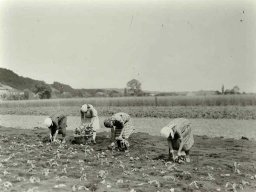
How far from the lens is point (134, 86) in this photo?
31312 mm

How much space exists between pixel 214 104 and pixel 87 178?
1769 centimetres

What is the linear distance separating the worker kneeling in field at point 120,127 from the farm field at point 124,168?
1.04ft

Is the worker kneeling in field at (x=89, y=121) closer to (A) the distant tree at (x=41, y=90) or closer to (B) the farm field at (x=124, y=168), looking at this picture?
(B) the farm field at (x=124, y=168)

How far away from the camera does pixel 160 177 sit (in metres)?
6.97

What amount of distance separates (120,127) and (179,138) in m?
2.19

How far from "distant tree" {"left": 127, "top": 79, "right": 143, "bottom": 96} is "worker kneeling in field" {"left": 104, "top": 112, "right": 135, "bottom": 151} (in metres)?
21.1

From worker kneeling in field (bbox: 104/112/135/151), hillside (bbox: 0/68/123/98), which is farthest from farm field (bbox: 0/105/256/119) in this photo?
hillside (bbox: 0/68/123/98)

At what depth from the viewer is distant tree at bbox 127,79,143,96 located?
31.2 m

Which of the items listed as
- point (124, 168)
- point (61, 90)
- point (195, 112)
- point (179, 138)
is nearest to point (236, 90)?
point (195, 112)

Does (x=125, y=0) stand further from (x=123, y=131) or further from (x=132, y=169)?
(x=132, y=169)

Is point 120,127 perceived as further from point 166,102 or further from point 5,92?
point 5,92

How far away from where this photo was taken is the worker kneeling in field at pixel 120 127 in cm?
948

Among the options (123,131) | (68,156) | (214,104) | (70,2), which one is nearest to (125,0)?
(70,2)

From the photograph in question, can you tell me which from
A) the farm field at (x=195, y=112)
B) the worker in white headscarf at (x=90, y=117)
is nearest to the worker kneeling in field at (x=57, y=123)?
the worker in white headscarf at (x=90, y=117)
